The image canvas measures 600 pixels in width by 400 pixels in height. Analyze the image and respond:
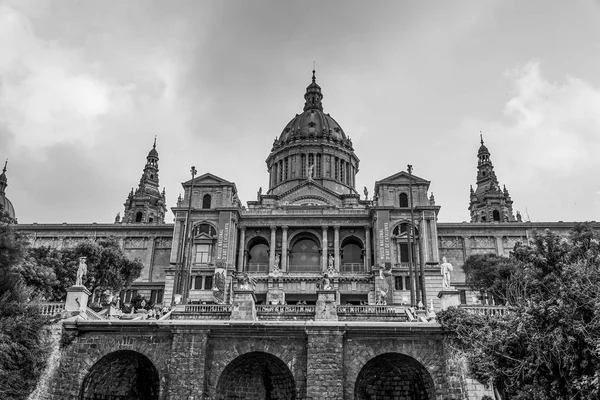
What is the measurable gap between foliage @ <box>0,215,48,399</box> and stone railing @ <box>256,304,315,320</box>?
1166cm

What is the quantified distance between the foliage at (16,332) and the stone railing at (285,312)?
38.3ft

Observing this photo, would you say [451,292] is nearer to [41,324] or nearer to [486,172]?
[41,324]

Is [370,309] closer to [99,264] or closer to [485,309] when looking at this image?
[485,309]

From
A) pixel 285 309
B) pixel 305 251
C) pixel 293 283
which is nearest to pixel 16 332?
pixel 285 309

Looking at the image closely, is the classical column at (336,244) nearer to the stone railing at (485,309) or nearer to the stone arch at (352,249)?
the stone arch at (352,249)

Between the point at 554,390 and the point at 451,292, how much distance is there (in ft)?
32.2

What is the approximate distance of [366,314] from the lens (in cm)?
3475

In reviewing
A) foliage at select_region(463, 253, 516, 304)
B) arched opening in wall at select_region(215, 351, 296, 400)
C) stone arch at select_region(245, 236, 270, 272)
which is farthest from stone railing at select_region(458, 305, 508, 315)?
stone arch at select_region(245, 236, 270, 272)

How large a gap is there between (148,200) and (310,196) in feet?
88.1

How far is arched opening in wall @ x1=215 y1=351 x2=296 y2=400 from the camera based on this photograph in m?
30.0

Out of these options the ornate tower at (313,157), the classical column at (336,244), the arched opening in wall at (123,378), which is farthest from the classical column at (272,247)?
the arched opening in wall at (123,378)

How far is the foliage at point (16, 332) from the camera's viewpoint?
27.3 meters

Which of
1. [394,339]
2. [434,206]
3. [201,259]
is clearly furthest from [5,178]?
[394,339]

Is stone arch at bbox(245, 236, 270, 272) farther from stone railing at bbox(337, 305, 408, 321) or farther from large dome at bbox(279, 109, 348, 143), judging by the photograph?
stone railing at bbox(337, 305, 408, 321)
